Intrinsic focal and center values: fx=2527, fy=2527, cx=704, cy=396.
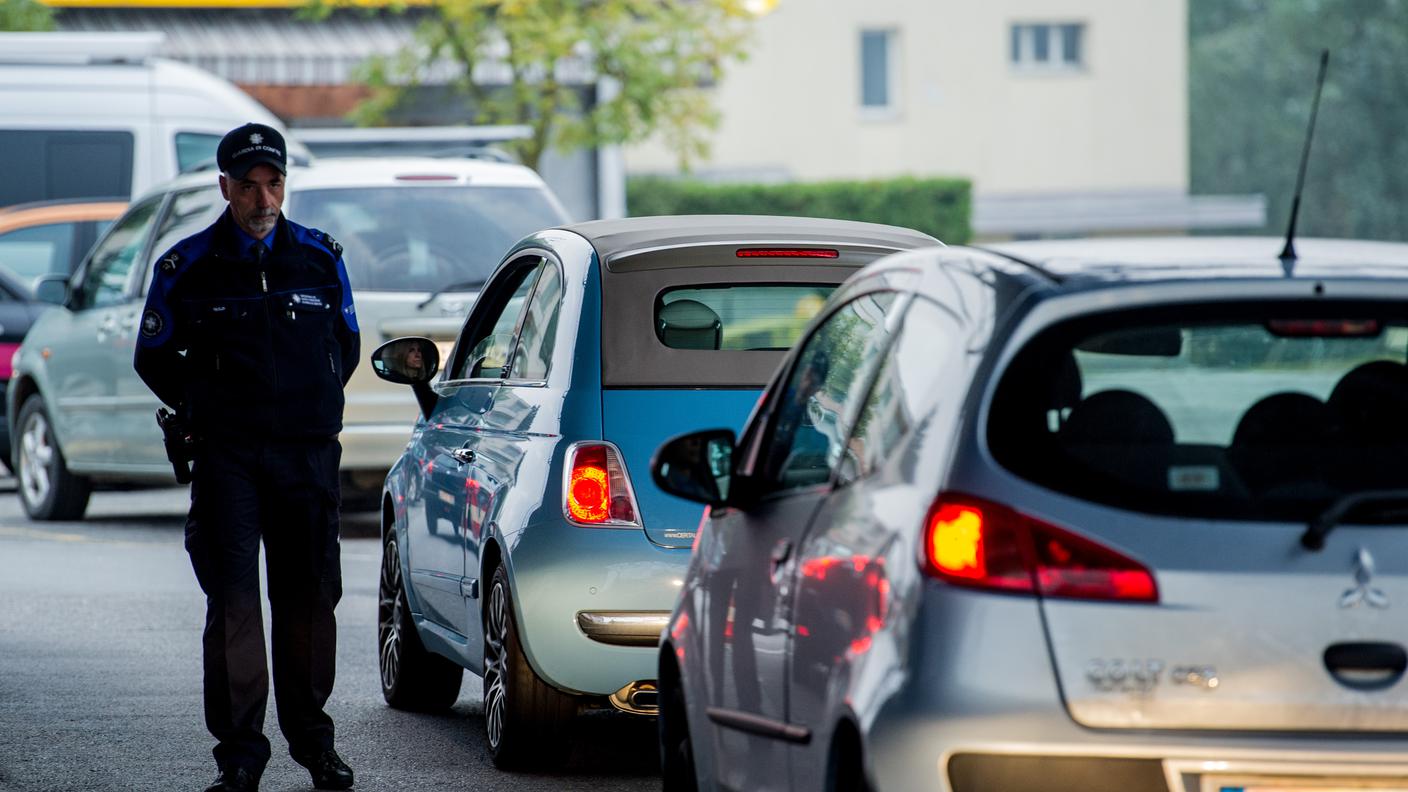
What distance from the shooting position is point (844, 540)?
169 inches

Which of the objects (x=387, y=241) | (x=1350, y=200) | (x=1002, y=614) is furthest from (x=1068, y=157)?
(x=1002, y=614)

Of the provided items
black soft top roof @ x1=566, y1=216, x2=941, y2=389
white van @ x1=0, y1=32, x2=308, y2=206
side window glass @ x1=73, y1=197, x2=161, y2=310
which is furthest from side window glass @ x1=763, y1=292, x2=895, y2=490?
white van @ x1=0, y1=32, x2=308, y2=206

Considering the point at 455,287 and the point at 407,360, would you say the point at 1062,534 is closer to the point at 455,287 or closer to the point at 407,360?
the point at 407,360

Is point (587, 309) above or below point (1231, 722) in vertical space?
above

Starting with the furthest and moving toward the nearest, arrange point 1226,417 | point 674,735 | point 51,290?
point 51,290 → point 674,735 → point 1226,417

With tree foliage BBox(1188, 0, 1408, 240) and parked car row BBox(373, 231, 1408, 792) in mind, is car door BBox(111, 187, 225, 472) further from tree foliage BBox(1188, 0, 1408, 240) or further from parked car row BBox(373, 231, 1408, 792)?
tree foliage BBox(1188, 0, 1408, 240)

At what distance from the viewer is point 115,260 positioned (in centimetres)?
1483

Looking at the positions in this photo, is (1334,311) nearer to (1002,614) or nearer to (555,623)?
(1002,614)

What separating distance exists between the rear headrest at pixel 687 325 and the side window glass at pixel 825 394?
2.09 meters

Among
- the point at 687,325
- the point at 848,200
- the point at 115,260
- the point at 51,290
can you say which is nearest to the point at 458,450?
the point at 687,325

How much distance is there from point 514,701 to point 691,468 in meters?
2.23

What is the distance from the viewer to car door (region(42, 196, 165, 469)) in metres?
14.4

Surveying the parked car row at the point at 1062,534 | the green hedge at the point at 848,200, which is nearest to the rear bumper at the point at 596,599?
the parked car row at the point at 1062,534

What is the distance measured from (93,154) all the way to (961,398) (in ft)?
57.0
